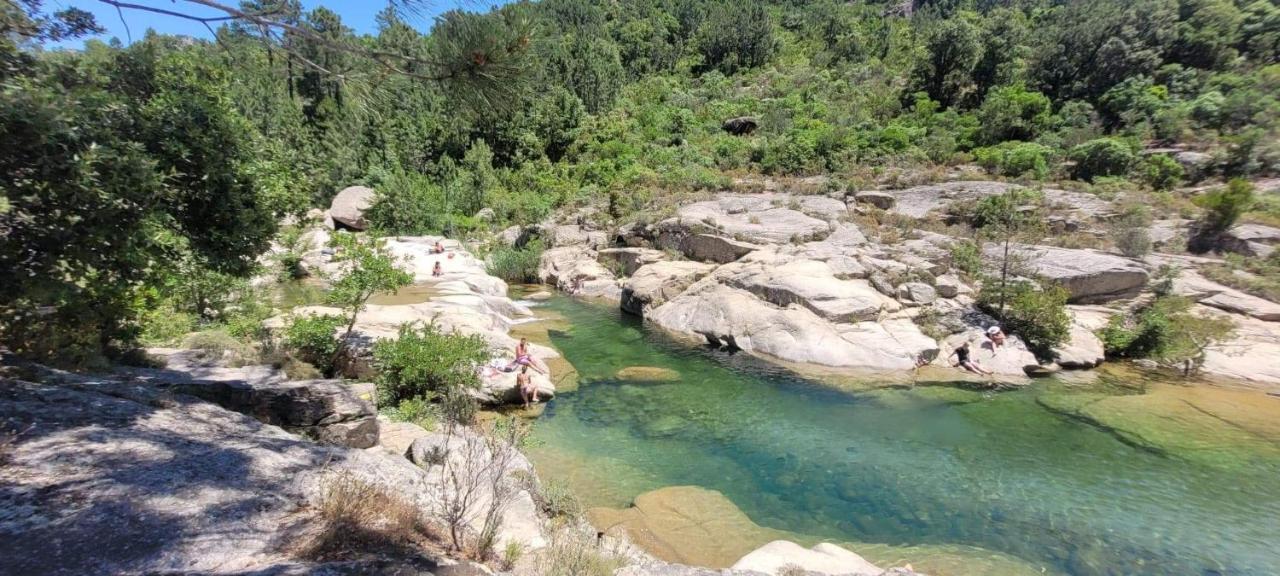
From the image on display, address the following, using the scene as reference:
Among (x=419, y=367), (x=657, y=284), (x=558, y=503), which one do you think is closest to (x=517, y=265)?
(x=657, y=284)

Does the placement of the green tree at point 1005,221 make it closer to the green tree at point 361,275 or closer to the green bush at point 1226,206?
the green bush at point 1226,206

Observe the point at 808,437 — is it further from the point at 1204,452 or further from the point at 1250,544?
the point at 1204,452

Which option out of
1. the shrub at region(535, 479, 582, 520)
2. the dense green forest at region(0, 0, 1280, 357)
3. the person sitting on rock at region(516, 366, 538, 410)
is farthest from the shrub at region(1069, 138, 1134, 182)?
the shrub at region(535, 479, 582, 520)

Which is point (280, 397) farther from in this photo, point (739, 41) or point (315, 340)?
point (739, 41)

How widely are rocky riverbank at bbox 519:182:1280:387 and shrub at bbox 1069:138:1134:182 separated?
495 centimetres

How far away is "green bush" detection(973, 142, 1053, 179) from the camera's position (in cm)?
2811

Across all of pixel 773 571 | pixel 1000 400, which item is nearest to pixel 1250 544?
pixel 1000 400

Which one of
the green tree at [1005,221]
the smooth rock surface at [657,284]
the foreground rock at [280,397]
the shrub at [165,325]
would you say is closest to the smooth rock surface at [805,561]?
the foreground rock at [280,397]

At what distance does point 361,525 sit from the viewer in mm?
4062

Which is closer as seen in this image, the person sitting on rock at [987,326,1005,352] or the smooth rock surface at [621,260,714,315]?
the person sitting on rock at [987,326,1005,352]

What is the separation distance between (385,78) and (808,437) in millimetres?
9460

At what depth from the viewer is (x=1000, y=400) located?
499 inches

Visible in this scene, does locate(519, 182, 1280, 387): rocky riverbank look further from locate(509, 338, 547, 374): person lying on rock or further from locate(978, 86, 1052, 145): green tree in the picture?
locate(978, 86, 1052, 145): green tree

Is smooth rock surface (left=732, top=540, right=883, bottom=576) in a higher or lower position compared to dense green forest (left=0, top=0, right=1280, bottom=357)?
lower
